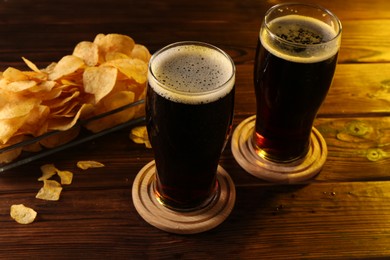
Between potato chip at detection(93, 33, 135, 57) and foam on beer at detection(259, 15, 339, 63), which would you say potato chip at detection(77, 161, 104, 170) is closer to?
potato chip at detection(93, 33, 135, 57)

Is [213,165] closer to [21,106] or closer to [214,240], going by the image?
[214,240]

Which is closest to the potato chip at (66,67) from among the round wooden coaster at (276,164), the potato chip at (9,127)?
the potato chip at (9,127)

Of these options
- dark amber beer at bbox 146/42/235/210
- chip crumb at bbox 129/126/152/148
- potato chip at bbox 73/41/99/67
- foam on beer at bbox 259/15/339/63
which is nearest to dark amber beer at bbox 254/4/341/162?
foam on beer at bbox 259/15/339/63

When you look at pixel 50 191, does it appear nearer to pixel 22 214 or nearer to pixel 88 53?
pixel 22 214

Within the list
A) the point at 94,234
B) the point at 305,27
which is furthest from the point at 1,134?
the point at 305,27

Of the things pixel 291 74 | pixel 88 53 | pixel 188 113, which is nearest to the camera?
pixel 188 113

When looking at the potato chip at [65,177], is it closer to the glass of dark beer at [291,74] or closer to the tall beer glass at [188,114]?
the tall beer glass at [188,114]

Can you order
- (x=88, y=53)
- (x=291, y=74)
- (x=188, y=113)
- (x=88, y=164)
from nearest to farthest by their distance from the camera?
(x=188, y=113)
(x=291, y=74)
(x=88, y=164)
(x=88, y=53)

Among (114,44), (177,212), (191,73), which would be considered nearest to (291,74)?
(191,73)
